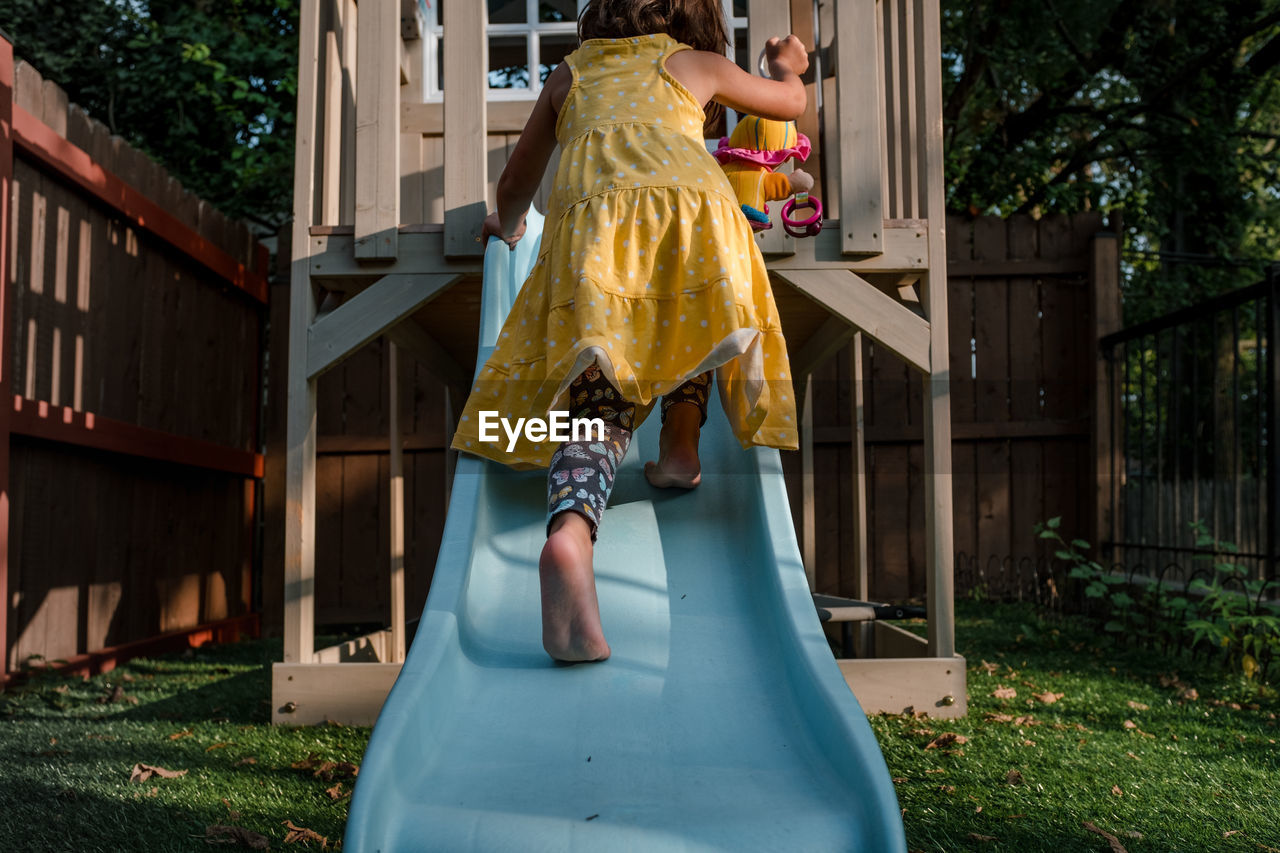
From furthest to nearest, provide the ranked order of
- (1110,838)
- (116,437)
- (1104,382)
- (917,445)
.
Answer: (917,445) → (1104,382) → (116,437) → (1110,838)

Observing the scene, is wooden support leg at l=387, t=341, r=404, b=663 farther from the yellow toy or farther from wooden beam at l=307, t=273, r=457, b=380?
the yellow toy

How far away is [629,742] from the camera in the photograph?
152 cm

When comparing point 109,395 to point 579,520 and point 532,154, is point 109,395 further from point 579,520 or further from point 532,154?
point 579,520

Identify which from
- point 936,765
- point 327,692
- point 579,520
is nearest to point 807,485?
point 936,765

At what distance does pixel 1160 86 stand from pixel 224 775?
7895mm

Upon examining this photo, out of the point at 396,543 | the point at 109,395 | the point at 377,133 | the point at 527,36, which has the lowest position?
the point at 396,543

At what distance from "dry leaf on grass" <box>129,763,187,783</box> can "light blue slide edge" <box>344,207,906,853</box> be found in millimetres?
780

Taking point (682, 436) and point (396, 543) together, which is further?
point (396, 543)

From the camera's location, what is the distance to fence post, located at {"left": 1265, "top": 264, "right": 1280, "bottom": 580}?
363cm

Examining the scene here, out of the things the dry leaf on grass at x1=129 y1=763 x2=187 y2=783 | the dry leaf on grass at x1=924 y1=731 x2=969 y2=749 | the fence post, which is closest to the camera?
the dry leaf on grass at x1=129 y1=763 x2=187 y2=783

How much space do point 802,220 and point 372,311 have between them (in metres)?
1.23

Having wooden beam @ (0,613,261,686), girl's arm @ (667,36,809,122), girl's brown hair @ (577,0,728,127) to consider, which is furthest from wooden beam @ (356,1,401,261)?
wooden beam @ (0,613,261,686)

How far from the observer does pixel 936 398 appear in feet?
9.37

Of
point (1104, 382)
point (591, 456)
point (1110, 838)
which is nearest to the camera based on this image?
point (1110, 838)
